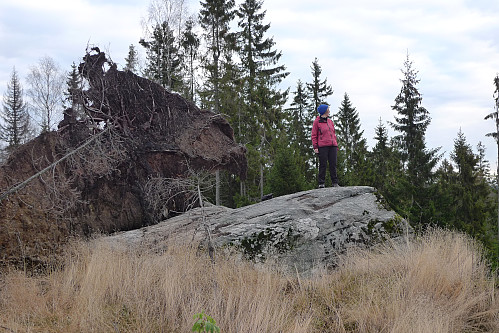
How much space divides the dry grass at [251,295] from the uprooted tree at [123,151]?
190 centimetres

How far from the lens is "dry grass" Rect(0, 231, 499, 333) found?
138 inches

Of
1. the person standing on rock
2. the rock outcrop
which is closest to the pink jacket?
the person standing on rock

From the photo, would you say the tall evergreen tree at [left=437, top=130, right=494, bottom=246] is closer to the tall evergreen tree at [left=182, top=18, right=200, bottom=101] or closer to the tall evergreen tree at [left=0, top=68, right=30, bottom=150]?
the tall evergreen tree at [left=182, top=18, right=200, bottom=101]

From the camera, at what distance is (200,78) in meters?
22.4

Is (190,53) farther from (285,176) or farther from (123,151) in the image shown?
(123,151)

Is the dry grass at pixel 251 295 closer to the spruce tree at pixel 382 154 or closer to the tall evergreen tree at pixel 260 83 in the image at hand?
the tall evergreen tree at pixel 260 83

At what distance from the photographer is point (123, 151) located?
709cm

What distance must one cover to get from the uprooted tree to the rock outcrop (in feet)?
2.67

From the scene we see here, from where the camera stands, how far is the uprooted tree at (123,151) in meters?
6.87

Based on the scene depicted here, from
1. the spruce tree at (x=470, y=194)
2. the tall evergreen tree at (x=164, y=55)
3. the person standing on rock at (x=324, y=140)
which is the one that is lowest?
the spruce tree at (x=470, y=194)

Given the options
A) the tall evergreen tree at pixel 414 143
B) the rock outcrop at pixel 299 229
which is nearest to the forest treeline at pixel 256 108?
the tall evergreen tree at pixel 414 143

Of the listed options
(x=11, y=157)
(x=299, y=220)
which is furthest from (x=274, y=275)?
(x=11, y=157)

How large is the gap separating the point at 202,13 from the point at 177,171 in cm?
1765

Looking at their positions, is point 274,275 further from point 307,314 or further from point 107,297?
point 107,297
